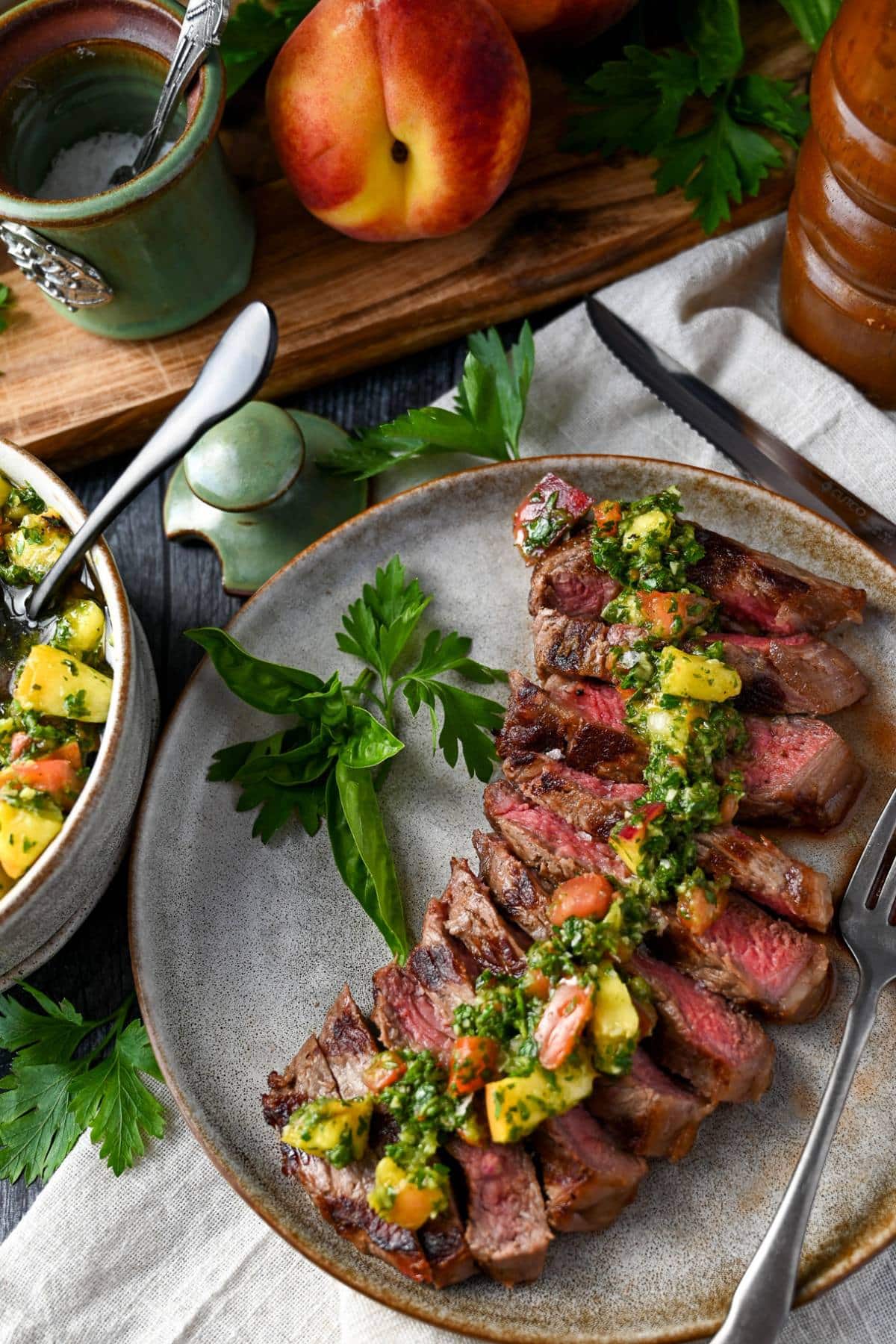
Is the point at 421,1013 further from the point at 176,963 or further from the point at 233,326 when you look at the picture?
the point at 233,326

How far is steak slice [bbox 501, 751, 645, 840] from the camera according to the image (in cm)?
314

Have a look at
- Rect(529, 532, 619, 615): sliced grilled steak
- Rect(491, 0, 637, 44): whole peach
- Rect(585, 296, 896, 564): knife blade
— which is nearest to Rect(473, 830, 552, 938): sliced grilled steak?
Rect(529, 532, 619, 615): sliced grilled steak

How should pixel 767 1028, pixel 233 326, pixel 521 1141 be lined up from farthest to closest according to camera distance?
pixel 233 326, pixel 767 1028, pixel 521 1141

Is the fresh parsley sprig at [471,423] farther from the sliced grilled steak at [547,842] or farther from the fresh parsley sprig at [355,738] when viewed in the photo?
the sliced grilled steak at [547,842]

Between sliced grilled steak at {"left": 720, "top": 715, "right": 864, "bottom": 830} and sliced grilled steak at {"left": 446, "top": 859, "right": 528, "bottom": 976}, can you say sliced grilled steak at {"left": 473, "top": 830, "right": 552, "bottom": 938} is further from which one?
sliced grilled steak at {"left": 720, "top": 715, "right": 864, "bottom": 830}

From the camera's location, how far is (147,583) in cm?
413

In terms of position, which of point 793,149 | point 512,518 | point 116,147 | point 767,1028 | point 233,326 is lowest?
point 767,1028

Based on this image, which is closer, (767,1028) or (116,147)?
(767,1028)

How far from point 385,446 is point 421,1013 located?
185 centimetres

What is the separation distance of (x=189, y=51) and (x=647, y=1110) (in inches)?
127

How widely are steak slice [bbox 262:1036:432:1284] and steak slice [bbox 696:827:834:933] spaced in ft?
3.64

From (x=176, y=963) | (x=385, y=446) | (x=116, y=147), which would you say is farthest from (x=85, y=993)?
(x=116, y=147)

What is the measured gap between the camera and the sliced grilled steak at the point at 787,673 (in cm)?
329

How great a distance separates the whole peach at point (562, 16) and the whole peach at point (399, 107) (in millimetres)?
269
